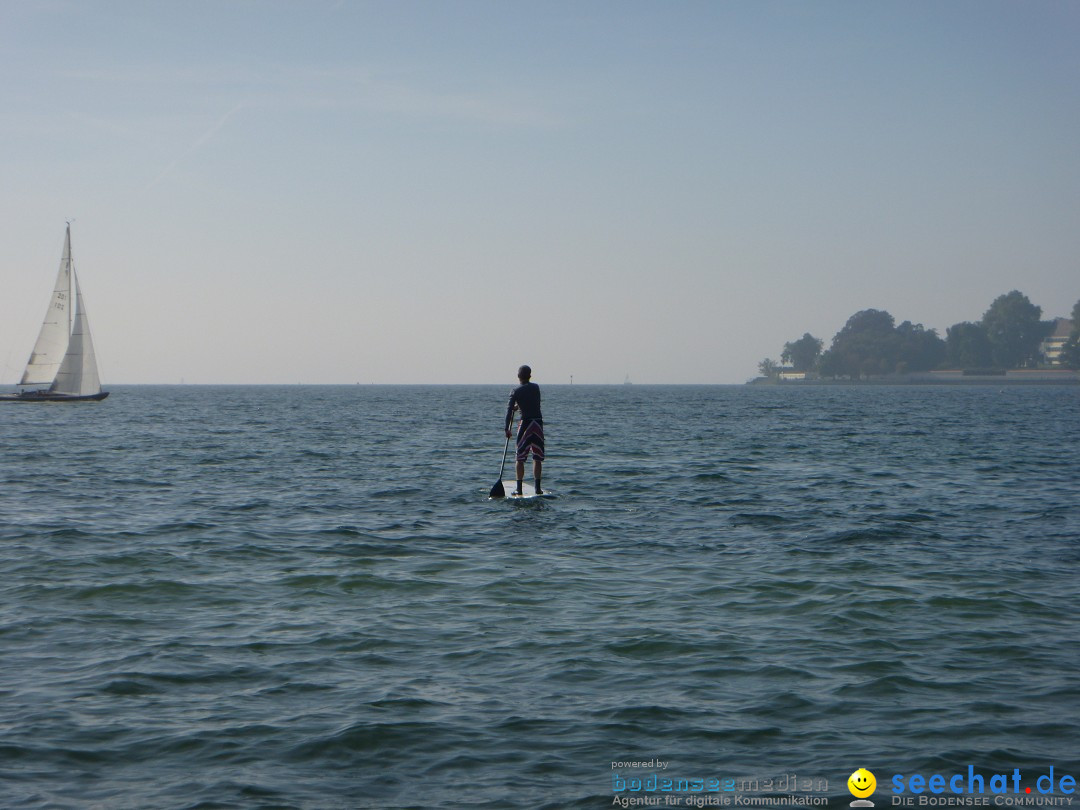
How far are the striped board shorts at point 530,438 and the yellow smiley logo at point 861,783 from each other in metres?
13.7

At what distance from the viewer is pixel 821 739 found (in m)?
6.69

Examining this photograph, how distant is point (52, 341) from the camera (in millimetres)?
69000

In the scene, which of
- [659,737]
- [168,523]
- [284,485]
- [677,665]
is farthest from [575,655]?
[284,485]

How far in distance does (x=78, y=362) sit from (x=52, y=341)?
7.27 feet

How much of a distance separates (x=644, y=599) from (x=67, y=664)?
5793mm

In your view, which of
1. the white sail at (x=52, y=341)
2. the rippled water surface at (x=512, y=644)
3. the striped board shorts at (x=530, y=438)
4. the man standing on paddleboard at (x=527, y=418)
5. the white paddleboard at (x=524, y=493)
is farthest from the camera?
the white sail at (x=52, y=341)

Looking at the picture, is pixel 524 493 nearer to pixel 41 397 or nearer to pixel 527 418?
pixel 527 418

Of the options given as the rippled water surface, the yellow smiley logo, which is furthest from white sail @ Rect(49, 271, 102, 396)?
the yellow smiley logo

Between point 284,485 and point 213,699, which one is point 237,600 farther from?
point 284,485

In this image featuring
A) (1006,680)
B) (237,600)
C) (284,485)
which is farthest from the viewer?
(284,485)

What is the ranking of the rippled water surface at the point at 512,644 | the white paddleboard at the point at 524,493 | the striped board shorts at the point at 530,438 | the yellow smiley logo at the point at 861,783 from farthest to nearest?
the white paddleboard at the point at 524,493 < the striped board shorts at the point at 530,438 < the rippled water surface at the point at 512,644 < the yellow smiley logo at the point at 861,783

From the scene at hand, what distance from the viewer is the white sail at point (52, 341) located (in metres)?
68.7

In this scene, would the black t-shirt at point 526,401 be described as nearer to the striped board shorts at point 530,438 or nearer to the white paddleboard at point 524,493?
the striped board shorts at point 530,438

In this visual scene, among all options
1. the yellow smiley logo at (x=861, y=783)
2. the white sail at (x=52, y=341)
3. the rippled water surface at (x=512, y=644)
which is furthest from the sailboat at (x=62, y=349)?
the yellow smiley logo at (x=861, y=783)
